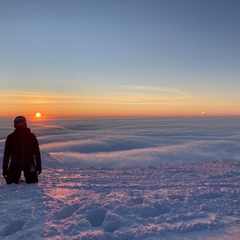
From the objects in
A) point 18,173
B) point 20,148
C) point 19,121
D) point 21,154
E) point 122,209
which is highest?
point 19,121

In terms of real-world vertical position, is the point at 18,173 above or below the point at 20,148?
below

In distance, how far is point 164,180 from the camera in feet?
22.7

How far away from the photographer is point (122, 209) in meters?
4.61

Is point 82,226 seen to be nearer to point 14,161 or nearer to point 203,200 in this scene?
point 203,200

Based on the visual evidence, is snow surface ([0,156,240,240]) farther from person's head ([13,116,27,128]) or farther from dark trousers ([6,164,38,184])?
person's head ([13,116,27,128])

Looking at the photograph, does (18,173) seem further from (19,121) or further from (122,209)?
(122,209)

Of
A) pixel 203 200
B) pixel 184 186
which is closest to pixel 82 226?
pixel 203 200

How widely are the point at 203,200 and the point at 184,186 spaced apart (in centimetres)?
106

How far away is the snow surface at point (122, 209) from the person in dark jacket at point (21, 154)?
1.22 feet

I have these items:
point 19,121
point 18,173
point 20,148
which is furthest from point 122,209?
point 19,121

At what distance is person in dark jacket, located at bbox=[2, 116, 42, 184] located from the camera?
658cm

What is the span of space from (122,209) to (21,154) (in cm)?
338

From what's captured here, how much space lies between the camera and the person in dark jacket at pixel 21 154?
6.58 meters

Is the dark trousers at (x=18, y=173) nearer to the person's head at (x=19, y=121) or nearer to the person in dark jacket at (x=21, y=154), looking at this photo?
the person in dark jacket at (x=21, y=154)
